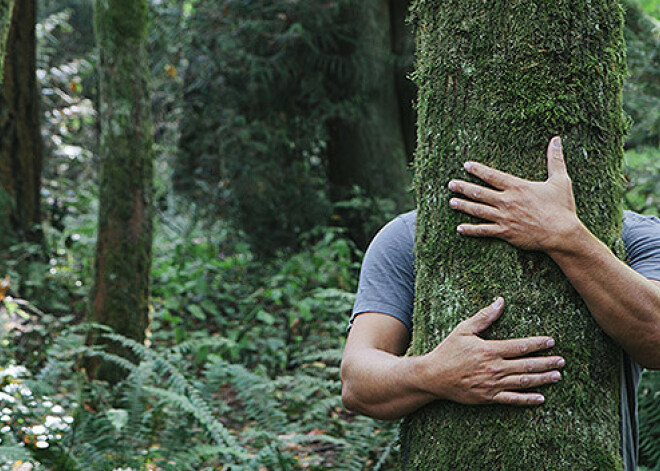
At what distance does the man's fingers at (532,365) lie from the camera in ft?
6.65

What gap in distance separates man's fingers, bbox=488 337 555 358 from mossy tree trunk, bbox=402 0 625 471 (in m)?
0.04

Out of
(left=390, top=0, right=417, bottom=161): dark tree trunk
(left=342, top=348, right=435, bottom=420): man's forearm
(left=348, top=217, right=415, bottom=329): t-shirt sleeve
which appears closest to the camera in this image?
(left=342, top=348, right=435, bottom=420): man's forearm

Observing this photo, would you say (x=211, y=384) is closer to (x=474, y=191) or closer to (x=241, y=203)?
(x=474, y=191)

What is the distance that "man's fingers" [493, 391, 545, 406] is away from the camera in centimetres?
202

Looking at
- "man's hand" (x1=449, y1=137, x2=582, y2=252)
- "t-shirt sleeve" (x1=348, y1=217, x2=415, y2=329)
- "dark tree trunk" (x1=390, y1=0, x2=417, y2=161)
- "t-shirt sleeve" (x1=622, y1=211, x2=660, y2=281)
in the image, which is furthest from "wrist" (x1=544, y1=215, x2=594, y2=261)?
"dark tree trunk" (x1=390, y1=0, x2=417, y2=161)

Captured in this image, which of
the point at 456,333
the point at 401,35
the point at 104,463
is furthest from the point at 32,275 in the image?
the point at 456,333

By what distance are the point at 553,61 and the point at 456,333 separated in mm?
902

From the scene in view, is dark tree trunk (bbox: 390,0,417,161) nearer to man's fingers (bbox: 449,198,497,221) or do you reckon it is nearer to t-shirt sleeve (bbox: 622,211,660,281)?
t-shirt sleeve (bbox: 622,211,660,281)

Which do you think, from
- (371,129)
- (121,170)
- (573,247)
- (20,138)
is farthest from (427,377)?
(371,129)

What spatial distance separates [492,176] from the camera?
6.98 ft

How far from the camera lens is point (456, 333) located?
2.10m

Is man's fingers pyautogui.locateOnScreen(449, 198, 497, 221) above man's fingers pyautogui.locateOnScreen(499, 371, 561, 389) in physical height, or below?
above

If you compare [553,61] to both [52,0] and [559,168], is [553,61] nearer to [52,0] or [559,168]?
[559,168]

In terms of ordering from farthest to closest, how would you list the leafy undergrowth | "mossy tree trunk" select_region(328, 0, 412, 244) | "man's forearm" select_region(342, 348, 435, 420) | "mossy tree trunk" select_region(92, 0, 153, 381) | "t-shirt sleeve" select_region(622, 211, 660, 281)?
"mossy tree trunk" select_region(328, 0, 412, 244)
"mossy tree trunk" select_region(92, 0, 153, 381)
the leafy undergrowth
"t-shirt sleeve" select_region(622, 211, 660, 281)
"man's forearm" select_region(342, 348, 435, 420)
